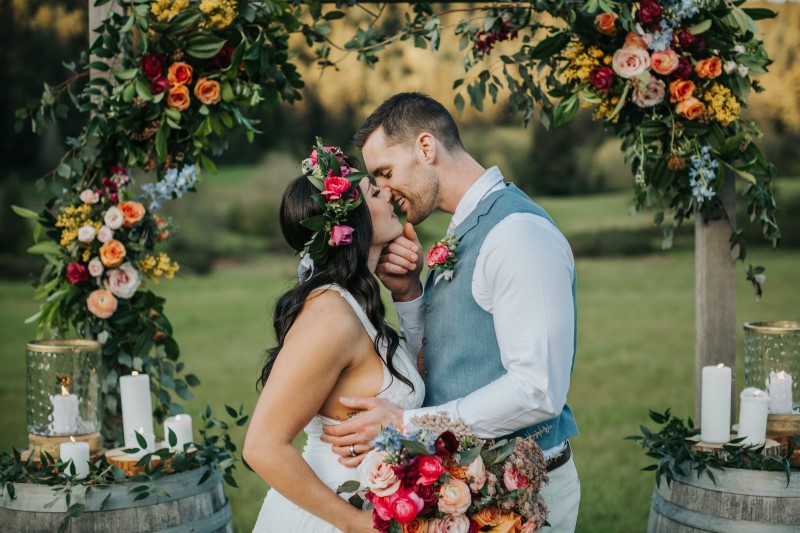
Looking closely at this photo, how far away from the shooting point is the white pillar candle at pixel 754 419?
2.63 m

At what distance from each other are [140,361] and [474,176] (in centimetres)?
145

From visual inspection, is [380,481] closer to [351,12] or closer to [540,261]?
[540,261]

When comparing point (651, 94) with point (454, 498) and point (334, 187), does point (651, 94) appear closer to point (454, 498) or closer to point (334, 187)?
point (334, 187)

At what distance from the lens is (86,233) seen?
2957 mm

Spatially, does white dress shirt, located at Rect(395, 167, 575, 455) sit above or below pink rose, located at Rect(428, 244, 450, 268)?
below

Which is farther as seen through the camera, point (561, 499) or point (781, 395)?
point (781, 395)

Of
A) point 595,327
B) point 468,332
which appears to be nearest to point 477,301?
point 468,332

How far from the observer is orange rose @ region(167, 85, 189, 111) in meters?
2.92

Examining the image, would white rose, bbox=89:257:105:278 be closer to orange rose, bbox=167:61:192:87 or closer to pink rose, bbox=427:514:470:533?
orange rose, bbox=167:61:192:87

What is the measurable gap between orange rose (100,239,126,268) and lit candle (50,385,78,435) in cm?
47

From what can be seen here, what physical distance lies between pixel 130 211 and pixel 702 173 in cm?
202

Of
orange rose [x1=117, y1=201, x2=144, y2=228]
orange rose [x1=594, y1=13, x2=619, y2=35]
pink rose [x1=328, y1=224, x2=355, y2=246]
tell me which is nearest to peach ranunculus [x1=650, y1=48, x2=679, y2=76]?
orange rose [x1=594, y1=13, x2=619, y2=35]

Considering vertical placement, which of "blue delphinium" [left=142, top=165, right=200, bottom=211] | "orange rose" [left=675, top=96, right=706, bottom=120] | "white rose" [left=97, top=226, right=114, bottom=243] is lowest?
"white rose" [left=97, top=226, right=114, bottom=243]

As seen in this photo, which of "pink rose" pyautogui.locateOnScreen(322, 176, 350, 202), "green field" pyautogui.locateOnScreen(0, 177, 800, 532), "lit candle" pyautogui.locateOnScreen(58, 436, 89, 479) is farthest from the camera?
"green field" pyautogui.locateOnScreen(0, 177, 800, 532)
